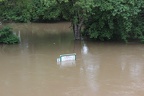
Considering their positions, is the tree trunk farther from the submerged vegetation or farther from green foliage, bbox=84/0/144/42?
green foliage, bbox=84/0/144/42

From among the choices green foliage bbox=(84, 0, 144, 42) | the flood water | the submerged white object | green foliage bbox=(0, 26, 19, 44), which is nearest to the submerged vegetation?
green foliage bbox=(84, 0, 144, 42)

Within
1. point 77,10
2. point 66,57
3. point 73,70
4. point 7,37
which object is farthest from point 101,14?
point 7,37

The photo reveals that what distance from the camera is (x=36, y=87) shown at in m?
9.16

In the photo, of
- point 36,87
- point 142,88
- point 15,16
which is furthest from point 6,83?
point 15,16

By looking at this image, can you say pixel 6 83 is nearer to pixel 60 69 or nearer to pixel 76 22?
pixel 60 69

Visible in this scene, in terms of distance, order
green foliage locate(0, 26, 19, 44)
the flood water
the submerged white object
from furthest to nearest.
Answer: green foliage locate(0, 26, 19, 44), the submerged white object, the flood water

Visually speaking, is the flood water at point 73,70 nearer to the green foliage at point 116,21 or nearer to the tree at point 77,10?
the green foliage at point 116,21

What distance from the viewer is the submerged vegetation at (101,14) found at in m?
14.3

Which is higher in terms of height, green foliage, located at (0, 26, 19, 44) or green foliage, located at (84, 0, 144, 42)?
green foliage, located at (84, 0, 144, 42)

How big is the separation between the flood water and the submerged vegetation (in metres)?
0.70

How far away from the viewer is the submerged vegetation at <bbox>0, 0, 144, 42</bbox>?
14.3m

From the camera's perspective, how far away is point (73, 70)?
1104 centimetres

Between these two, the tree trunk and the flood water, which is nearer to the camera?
the flood water

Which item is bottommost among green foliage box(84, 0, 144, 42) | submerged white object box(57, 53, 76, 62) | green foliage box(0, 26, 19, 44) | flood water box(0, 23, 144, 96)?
flood water box(0, 23, 144, 96)
